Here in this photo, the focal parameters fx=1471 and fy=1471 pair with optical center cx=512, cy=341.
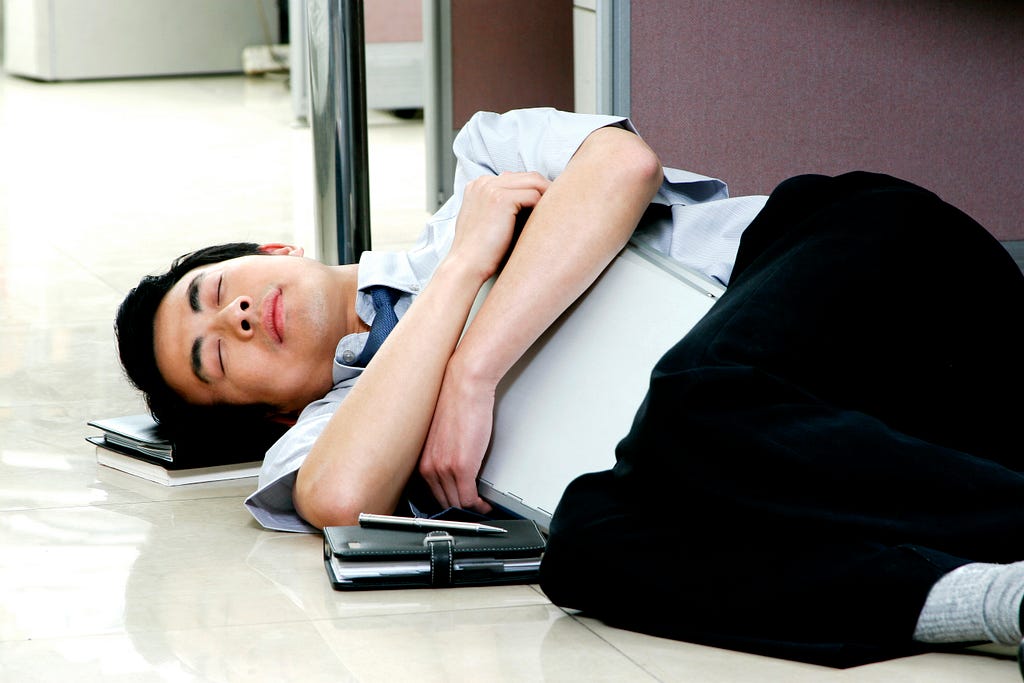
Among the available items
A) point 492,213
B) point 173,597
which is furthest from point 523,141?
Answer: point 173,597

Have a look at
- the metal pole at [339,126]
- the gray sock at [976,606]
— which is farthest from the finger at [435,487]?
the metal pole at [339,126]

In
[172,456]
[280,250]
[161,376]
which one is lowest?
[172,456]

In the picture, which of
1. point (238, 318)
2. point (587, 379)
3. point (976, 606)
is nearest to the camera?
point (976, 606)

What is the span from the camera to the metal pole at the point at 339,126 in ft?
7.42

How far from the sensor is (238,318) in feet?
5.21

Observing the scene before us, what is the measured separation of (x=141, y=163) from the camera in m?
4.65

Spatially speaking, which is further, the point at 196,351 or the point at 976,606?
the point at 196,351

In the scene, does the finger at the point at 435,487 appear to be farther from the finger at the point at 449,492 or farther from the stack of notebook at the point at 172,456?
the stack of notebook at the point at 172,456

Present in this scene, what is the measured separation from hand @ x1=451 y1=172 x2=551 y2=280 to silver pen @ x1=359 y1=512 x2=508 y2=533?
0.26 meters

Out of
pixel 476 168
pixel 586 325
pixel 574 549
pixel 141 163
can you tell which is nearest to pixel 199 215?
pixel 141 163

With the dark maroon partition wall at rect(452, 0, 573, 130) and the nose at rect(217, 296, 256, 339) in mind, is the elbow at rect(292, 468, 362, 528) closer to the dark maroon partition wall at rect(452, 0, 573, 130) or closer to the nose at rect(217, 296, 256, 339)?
the nose at rect(217, 296, 256, 339)

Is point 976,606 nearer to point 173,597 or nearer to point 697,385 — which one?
point 697,385

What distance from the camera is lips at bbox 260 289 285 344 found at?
1589 mm

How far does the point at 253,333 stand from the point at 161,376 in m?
0.15
